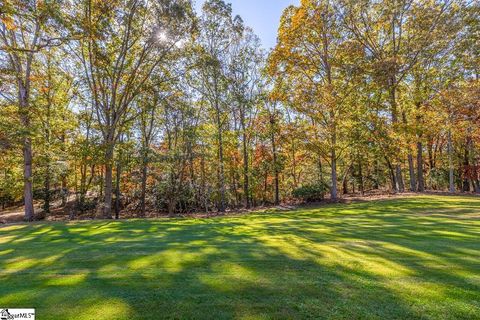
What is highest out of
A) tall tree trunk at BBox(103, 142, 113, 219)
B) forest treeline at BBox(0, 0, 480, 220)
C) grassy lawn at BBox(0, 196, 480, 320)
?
forest treeline at BBox(0, 0, 480, 220)

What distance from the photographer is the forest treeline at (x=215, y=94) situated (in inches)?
613

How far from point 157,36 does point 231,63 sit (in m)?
6.48

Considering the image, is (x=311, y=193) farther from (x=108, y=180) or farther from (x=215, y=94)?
(x=108, y=180)

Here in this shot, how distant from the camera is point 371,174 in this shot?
103 ft

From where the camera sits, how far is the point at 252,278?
3848mm

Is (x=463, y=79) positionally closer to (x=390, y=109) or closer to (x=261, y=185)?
(x=390, y=109)

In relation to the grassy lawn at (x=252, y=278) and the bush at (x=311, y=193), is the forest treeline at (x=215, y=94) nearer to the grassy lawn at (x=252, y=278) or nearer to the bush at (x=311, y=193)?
the bush at (x=311, y=193)
